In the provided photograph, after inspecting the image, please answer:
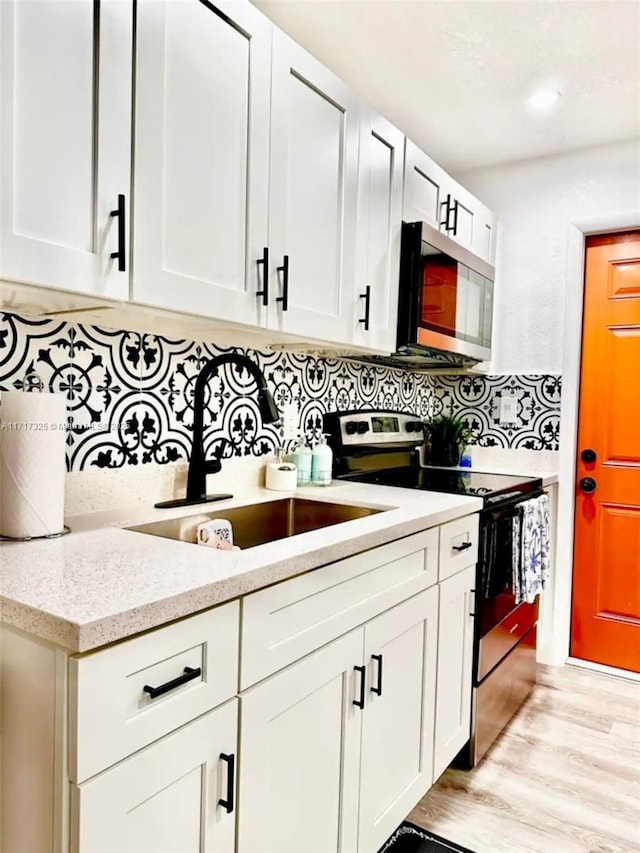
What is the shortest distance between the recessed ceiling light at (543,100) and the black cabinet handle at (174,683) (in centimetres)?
240

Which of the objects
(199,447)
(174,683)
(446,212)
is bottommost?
(174,683)

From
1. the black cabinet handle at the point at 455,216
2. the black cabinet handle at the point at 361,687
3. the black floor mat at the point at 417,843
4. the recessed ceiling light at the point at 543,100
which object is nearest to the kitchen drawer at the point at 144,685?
the black cabinet handle at the point at 361,687

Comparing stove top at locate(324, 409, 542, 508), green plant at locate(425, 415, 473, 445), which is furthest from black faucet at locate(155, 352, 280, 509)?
green plant at locate(425, 415, 473, 445)

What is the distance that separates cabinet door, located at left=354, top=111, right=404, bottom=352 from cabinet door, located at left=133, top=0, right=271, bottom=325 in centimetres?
48

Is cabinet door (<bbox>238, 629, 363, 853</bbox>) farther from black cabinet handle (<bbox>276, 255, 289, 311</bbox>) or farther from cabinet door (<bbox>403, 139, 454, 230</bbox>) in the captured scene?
cabinet door (<bbox>403, 139, 454, 230</bbox>)

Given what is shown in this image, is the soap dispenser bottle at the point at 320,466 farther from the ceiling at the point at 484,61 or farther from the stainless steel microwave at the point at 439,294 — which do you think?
the ceiling at the point at 484,61

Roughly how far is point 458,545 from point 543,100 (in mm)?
1806

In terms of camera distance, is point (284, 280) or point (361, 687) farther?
point (284, 280)

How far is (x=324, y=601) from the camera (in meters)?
1.27

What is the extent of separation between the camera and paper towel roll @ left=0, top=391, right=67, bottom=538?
1.17 m

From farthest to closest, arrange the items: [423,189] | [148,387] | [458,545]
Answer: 1. [423,189]
2. [458,545]
3. [148,387]

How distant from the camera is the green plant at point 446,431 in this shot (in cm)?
302

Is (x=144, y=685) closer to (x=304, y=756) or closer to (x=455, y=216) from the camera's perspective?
(x=304, y=756)

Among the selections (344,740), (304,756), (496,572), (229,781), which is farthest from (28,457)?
(496,572)
